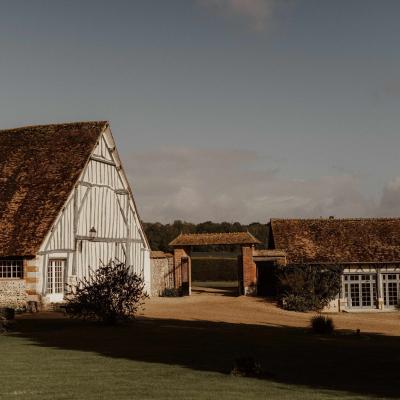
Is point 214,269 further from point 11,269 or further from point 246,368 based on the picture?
point 246,368

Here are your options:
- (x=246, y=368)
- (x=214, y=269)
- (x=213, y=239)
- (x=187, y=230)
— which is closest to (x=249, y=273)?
(x=213, y=239)

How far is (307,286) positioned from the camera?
106 feet

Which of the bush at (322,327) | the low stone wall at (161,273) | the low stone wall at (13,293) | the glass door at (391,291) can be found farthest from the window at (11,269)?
the glass door at (391,291)

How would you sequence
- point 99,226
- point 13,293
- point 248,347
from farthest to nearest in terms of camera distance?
point 99,226 → point 13,293 → point 248,347

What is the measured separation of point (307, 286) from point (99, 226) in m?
10.1

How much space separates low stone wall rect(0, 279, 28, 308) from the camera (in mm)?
27031

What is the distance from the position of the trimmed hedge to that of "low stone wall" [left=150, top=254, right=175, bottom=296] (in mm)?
18342

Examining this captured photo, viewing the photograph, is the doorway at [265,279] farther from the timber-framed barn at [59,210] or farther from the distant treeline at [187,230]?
the distant treeline at [187,230]

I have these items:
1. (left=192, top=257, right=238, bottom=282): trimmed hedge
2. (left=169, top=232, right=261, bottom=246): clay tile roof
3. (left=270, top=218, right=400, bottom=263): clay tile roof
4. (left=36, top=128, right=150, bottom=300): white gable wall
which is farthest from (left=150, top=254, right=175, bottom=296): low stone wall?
(left=192, top=257, right=238, bottom=282): trimmed hedge

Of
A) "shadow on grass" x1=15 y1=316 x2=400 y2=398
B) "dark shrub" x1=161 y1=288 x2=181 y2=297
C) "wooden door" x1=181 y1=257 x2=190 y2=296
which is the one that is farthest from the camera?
"wooden door" x1=181 y1=257 x2=190 y2=296

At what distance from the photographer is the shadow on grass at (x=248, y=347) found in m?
12.5

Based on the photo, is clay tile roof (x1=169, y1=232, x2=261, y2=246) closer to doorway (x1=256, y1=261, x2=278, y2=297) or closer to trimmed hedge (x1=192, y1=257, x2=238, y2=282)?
doorway (x1=256, y1=261, x2=278, y2=297)

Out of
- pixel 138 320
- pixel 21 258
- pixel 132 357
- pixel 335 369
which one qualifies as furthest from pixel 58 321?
pixel 335 369

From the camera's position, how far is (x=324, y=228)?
37.2 meters
